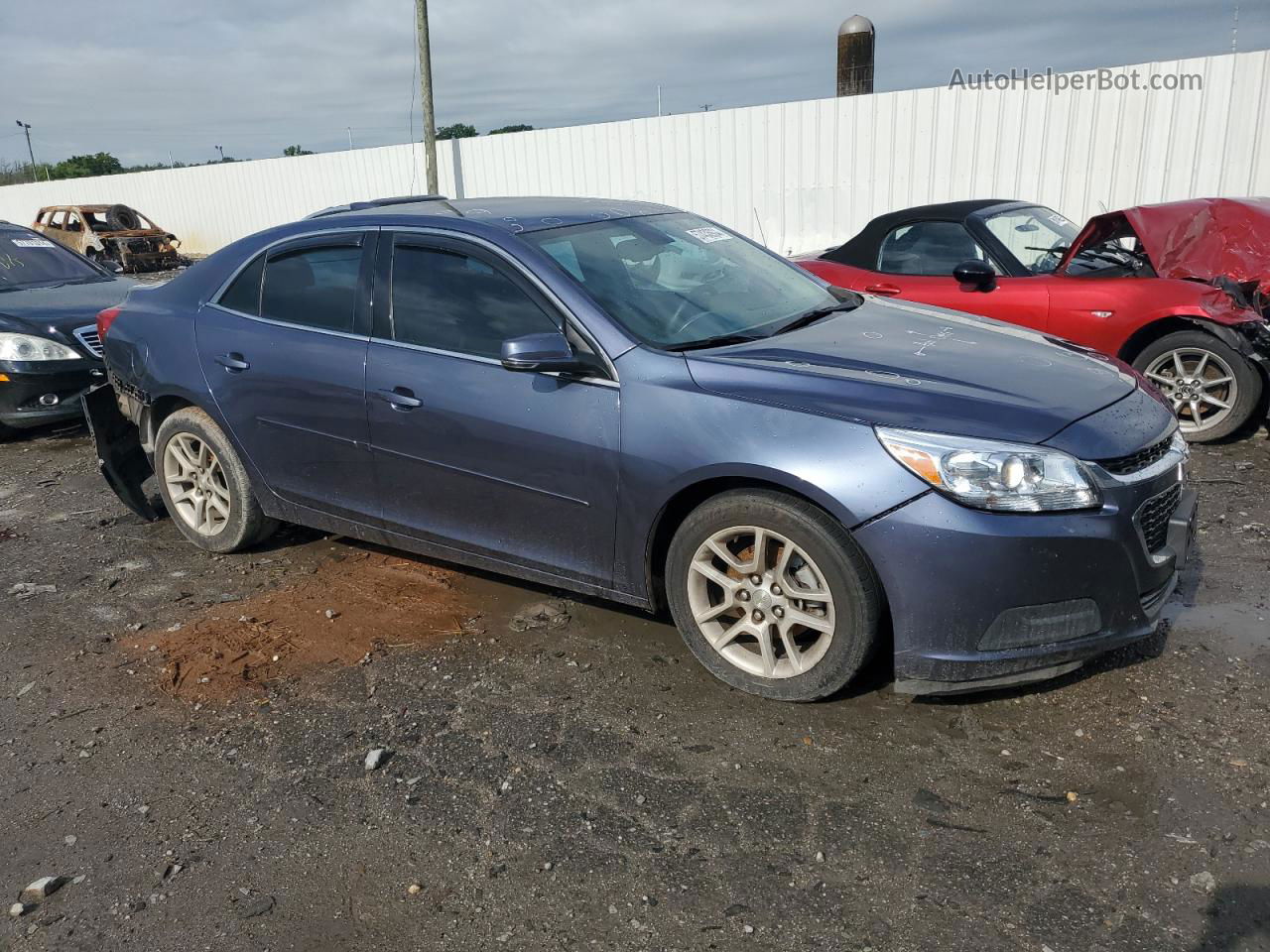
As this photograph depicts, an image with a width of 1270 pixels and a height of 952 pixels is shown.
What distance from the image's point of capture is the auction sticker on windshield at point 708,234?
4590 millimetres

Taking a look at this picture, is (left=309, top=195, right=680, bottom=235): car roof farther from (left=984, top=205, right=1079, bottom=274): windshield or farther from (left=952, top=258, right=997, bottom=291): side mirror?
(left=984, top=205, right=1079, bottom=274): windshield

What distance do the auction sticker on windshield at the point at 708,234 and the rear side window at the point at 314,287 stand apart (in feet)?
4.95

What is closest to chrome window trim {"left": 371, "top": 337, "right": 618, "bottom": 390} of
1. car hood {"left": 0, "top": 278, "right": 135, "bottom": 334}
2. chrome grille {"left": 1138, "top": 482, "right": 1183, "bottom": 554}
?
chrome grille {"left": 1138, "top": 482, "right": 1183, "bottom": 554}

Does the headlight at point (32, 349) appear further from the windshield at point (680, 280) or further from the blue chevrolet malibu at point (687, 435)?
the windshield at point (680, 280)

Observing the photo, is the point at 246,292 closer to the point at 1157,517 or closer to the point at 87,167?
the point at 1157,517

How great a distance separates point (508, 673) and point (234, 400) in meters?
1.95

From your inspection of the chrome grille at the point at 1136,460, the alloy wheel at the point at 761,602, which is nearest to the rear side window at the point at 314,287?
the alloy wheel at the point at 761,602

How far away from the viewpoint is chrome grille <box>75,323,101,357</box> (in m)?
7.59

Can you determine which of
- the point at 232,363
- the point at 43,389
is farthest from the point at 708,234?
the point at 43,389

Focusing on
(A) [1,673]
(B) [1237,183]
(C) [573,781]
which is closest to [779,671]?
(C) [573,781]

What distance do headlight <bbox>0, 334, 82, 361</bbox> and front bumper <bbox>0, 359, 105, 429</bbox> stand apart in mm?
42

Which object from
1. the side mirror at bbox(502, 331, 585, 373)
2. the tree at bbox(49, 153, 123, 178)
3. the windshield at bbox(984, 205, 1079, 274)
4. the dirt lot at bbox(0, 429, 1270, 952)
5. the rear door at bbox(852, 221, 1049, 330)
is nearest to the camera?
the dirt lot at bbox(0, 429, 1270, 952)

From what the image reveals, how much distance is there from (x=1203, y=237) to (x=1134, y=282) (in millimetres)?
661

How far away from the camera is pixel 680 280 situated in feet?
13.5
